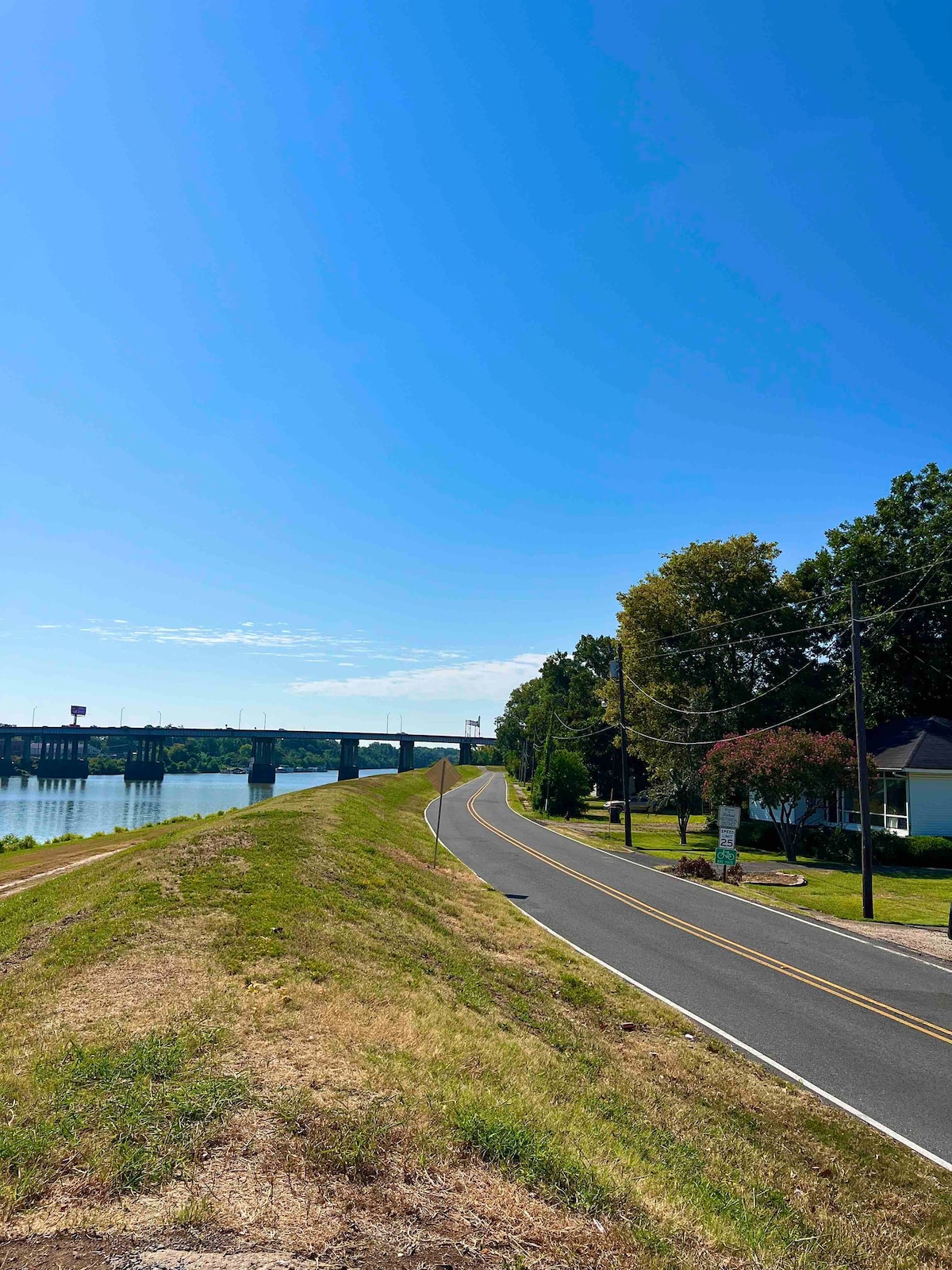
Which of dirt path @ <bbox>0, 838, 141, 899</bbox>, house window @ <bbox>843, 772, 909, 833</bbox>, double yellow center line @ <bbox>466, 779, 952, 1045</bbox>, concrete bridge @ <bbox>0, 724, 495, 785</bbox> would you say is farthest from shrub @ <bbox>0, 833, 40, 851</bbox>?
concrete bridge @ <bbox>0, 724, 495, 785</bbox>

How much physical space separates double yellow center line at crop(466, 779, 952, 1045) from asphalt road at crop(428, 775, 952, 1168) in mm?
40

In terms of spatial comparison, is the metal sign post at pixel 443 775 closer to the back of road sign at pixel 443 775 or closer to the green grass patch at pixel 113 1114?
the back of road sign at pixel 443 775

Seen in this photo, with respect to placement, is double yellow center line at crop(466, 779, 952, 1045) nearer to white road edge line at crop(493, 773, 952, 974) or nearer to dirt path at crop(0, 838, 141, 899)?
white road edge line at crop(493, 773, 952, 974)

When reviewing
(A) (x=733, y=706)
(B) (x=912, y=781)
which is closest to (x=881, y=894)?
(B) (x=912, y=781)

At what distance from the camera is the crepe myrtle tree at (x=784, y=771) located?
107 feet

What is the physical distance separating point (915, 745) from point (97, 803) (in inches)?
3210

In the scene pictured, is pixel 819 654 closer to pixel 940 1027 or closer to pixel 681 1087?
pixel 940 1027

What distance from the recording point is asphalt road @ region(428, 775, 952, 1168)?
1006 cm

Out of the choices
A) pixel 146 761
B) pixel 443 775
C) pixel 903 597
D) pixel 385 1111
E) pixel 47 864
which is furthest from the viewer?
pixel 146 761

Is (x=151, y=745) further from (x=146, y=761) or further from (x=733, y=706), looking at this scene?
(x=733, y=706)

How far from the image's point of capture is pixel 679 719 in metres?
48.1

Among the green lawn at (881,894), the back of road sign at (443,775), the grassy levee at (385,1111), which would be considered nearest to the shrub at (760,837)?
the green lawn at (881,894)

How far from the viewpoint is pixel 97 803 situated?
84.4m

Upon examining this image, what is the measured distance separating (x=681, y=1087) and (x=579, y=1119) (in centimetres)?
287
